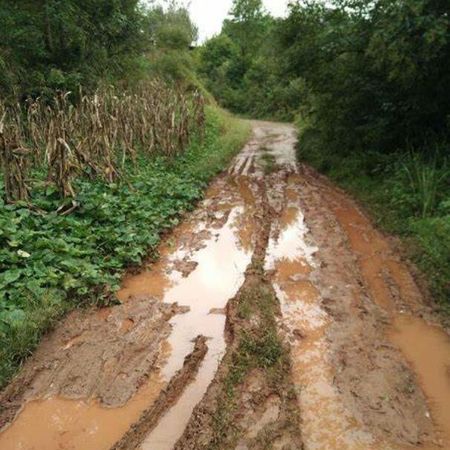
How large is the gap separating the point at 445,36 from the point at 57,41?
8824 millimetres

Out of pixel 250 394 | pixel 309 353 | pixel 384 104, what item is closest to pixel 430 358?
pixel 309 353

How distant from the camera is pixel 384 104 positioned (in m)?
9.78

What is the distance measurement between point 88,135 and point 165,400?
5.81 metres

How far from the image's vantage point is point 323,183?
1086 cm

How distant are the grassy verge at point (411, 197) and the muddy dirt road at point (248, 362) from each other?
32cm

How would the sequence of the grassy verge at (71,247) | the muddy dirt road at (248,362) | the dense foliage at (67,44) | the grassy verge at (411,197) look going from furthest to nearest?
the dense foliage at (67,44) → the grassy verge at (411,197) → the grassy verge at (71,247) → the muddy dirt road at (248,362)

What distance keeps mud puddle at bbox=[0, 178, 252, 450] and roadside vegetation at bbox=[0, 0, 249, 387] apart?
0.39 metres

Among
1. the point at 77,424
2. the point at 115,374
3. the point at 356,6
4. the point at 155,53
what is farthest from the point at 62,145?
the point at 155,53

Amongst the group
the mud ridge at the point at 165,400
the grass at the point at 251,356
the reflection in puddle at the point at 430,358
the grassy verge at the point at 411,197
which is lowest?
the mud ridge at the point at 165,400

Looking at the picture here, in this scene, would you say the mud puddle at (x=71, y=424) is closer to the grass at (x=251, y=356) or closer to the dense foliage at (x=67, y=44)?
the grass at (x=251, y=356)

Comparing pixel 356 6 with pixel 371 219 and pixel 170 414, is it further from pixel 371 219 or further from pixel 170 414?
pixel 170 414

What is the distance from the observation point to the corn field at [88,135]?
6430 millimetres

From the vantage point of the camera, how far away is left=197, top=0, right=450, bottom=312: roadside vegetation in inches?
278

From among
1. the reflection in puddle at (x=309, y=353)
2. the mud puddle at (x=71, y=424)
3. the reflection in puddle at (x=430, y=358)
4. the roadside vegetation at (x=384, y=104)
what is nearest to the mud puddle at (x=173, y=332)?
the mud puddle at (x=71, y=424)
